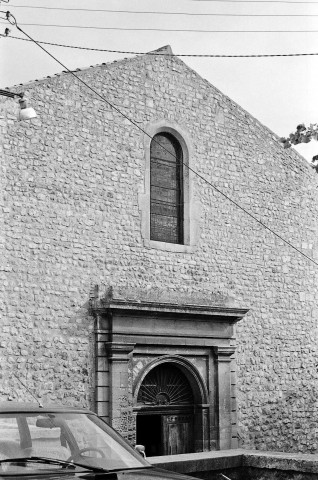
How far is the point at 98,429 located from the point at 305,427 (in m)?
11.7

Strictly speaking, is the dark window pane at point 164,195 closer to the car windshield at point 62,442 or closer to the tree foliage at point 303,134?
the tree foliage at point 303,134

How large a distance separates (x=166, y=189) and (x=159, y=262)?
1437 millimetres

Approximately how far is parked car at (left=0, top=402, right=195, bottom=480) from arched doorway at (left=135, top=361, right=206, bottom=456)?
888 centimetres

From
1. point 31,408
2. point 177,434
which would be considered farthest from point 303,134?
point 177,434

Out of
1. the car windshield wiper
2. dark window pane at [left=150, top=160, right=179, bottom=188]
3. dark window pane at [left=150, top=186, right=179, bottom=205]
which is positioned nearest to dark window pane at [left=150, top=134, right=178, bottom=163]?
dark window pane at [left=150, top=160, right=179, bottom=188]

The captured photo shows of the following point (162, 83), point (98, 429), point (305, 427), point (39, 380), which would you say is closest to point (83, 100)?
point (162, 83)

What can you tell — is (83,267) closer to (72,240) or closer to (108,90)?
(72,240)

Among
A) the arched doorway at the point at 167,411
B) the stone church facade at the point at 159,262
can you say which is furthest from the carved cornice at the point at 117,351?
the arched doorway at the point at 167,411

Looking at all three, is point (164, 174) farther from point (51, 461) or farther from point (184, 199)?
point (51, 461)

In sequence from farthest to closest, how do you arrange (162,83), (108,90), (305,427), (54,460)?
(305,427), (162,83), (108,90), (54,460)

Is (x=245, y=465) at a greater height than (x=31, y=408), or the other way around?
(x=31, y=408)

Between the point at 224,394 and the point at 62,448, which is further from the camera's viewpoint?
the point at 224,394

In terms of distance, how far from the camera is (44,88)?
12.8 metres

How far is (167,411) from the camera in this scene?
1377cm
